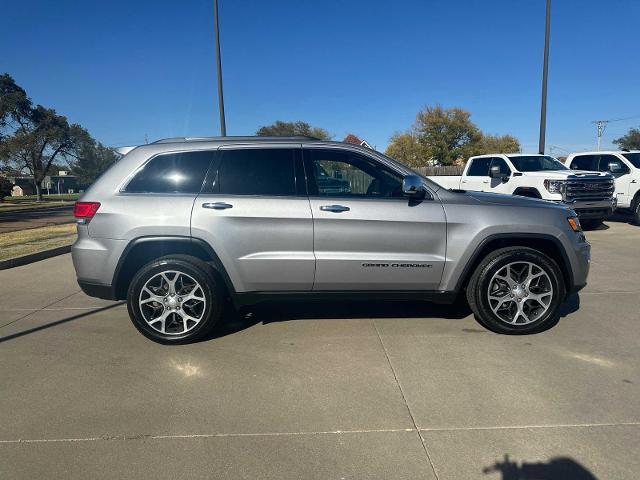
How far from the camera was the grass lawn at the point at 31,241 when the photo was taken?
902cm

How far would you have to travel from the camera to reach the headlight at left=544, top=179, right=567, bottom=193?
33.9ft

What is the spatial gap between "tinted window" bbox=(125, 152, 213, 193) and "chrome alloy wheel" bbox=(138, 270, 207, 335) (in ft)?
2.59

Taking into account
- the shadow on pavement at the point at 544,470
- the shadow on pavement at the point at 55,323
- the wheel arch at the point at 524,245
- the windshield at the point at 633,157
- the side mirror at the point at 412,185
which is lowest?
the shadow on pavement at the point at 544,470

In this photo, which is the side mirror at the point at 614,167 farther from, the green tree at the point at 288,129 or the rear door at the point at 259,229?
the green tree at the point at 288,129

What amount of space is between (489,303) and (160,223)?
3.11 m

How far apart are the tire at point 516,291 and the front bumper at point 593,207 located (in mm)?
7078

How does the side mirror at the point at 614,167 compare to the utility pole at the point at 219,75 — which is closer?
the side mirror at the point at 614,167

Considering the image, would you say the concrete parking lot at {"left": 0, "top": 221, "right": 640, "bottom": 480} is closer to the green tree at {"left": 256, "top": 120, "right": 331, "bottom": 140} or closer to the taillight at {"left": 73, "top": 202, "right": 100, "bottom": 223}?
the taillight at {"left": 73, "top": 202, "right": 100, "bottom": 223}

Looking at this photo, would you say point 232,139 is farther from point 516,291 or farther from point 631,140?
point 631,140

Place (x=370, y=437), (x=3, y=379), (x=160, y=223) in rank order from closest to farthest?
(x=370, y=437) < (x=3, y=379) < (x=160, y=223)

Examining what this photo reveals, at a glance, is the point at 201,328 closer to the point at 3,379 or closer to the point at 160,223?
the point at 160,223

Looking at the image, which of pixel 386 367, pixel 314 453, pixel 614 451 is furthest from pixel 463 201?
pixel 314 453

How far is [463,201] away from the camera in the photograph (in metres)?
4.20

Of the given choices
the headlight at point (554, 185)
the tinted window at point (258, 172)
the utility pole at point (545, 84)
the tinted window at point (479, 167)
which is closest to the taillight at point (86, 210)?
the tinted window at point (258, 172)
